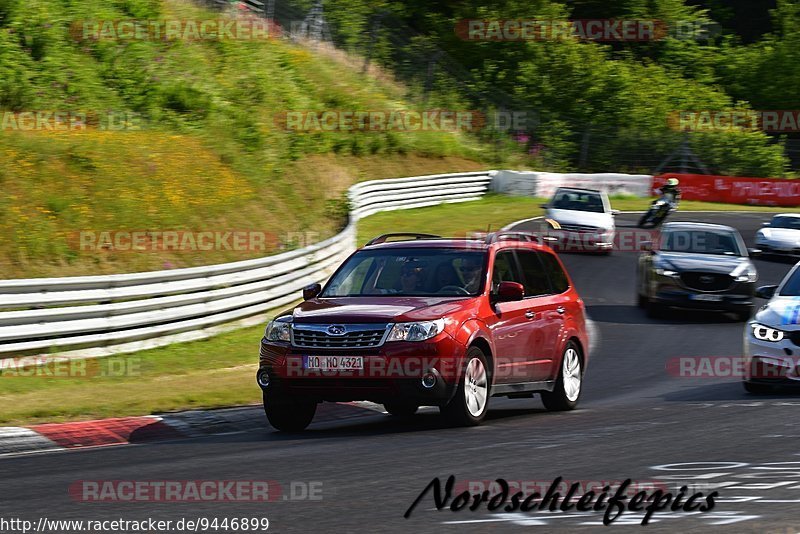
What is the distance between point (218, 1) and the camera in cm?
4341

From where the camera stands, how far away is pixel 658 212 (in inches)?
1367

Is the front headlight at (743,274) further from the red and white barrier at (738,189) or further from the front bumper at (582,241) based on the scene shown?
the red and white barrier at (738,189)

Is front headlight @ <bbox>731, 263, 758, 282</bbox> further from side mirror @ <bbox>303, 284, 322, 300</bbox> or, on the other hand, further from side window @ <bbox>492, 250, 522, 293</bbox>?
side mirror @ <bbox>303, 284, 322, 300</bbox>

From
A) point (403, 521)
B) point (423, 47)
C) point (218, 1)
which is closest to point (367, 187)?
point (218, 1)

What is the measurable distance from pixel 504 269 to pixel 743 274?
420 inches

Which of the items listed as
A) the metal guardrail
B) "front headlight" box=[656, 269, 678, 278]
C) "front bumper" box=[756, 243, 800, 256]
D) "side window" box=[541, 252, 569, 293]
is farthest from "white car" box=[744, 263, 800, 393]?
"front bumper" box=[756, 243, 800, 256]

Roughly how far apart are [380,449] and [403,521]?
108 inches

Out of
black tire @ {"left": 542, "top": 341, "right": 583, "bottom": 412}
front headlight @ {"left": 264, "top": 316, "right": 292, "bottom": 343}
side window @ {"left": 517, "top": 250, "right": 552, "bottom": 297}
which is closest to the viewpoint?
front headlight @ {"left": 264, "top": 316, "right": 292, "bottom": 343}

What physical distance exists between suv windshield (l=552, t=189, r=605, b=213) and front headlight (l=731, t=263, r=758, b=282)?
9.92m

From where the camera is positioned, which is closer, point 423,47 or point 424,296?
point 424,296

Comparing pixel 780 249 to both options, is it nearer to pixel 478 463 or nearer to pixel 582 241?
pixel 582 241

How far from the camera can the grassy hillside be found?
21312mm

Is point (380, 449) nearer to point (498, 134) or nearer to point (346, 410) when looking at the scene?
point (346, 410)

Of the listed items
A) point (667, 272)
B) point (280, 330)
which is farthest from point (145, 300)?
point (667, 272)
